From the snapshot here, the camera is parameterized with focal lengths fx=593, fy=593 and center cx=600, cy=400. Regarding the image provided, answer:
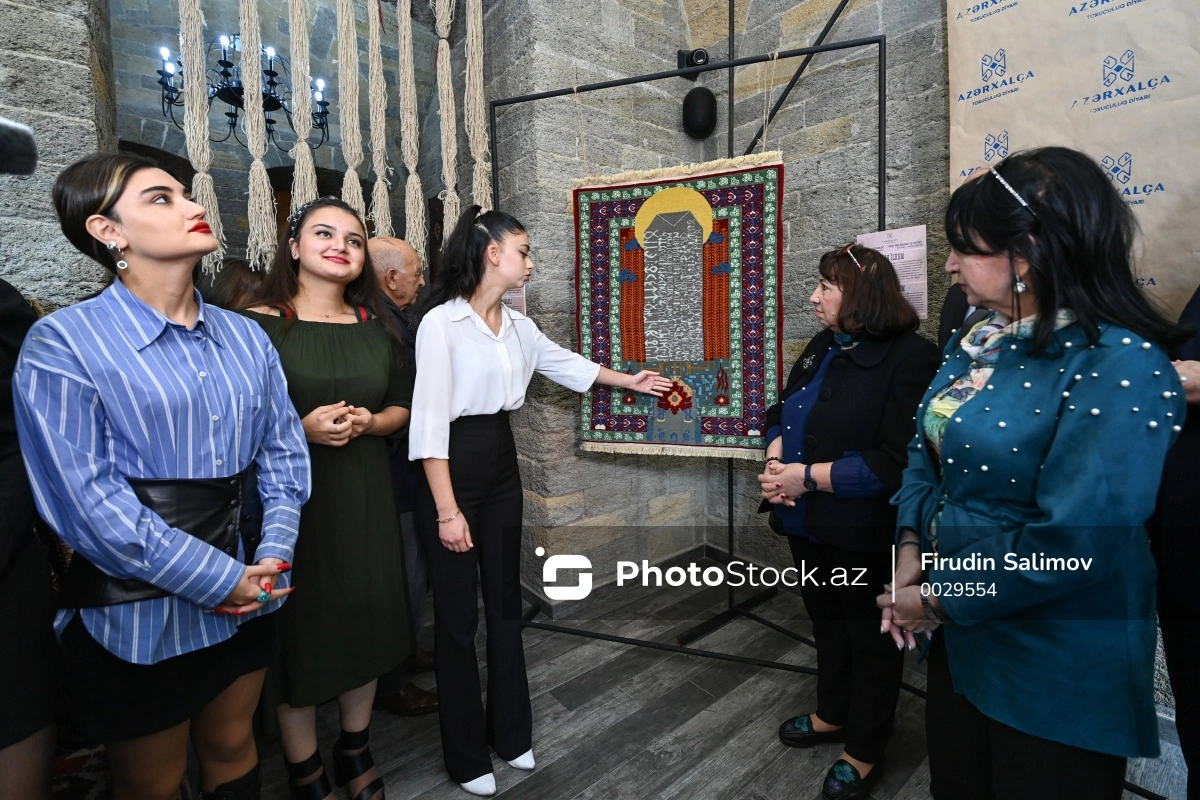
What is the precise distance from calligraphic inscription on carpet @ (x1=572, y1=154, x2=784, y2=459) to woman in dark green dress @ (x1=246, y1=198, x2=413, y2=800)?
1.10 metres

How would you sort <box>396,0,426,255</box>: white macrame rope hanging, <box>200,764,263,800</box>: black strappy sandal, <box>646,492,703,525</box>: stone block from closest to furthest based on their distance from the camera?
<box>200,764,263,800</box>: black strappy sandal → <box>396,0,426,255</box>: white macrame rope hanging → <box>646,492,703,525</box>: stone block

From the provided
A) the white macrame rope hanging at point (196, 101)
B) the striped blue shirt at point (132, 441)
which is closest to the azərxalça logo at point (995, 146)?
the striped blue shirt at point (132, 441)

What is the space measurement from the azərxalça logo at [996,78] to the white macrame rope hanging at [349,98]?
2222 millimetres

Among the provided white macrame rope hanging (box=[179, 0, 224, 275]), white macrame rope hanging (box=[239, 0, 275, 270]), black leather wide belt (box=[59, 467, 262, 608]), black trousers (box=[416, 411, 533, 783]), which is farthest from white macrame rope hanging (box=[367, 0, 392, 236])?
black leather wide belt (box=[59, 467, 262, 608])

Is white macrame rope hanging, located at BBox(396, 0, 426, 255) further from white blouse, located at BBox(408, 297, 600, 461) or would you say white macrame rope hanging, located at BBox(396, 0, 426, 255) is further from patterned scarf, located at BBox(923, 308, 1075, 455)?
patterned scarf, located at BBox(923, 308, 1075, 455)

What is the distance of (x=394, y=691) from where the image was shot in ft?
7.14

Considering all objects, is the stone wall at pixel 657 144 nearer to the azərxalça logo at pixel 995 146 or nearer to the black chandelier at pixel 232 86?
the azərxalça logo at pixel 995 146

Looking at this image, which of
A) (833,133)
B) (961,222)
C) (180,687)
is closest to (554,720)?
(180,687)

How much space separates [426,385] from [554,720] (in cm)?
127

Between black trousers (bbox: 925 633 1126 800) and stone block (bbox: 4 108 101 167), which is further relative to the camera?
stone block (bbox: 4 108 101 167)

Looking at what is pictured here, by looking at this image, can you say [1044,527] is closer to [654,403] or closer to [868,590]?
[868,590]

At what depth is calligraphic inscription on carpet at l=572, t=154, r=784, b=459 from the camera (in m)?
2.28

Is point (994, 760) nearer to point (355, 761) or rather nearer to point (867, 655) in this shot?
point (867, 655)

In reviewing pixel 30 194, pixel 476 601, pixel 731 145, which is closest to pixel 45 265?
Result: pixel 30 194
